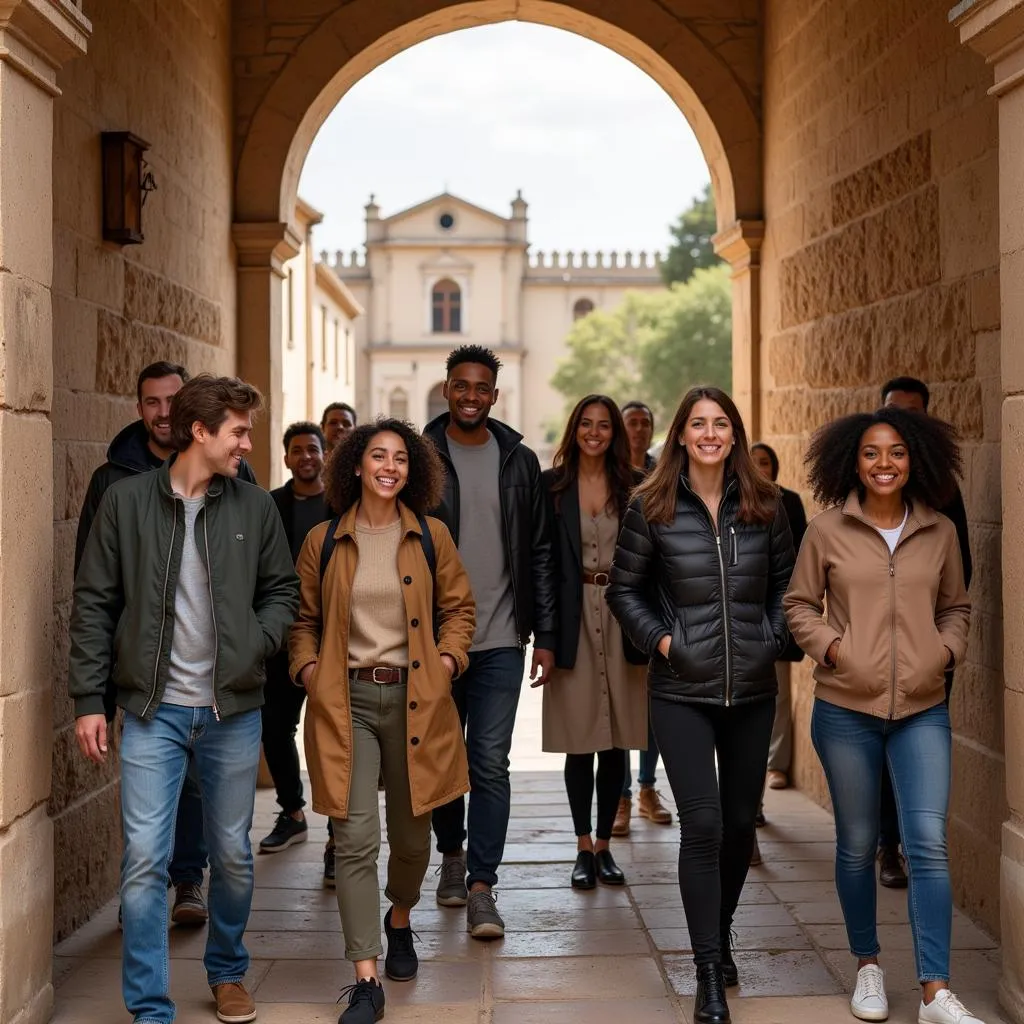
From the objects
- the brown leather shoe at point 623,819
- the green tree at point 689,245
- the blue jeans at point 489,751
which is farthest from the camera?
the green tree at point 689,245

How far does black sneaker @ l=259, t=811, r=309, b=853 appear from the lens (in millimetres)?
6703

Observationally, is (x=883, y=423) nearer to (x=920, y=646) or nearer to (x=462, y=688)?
(x=920, y=646)

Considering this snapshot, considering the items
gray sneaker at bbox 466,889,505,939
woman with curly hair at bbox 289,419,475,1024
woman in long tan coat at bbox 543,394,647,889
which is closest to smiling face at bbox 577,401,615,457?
woman in long tan coat at bbox 543,394,647,889

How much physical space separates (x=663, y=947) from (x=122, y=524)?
2.42 m

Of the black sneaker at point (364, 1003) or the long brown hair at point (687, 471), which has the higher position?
the long brown hair at point (687, 471)

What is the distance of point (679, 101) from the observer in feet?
30.9

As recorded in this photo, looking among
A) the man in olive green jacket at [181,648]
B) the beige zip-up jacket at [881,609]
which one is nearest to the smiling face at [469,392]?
the man in olive green jacket at [181,648]

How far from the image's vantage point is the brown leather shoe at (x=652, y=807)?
7.29 meters

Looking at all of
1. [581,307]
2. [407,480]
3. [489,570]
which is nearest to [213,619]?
[407,480]

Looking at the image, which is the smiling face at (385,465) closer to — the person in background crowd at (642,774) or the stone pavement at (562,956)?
the stone pavement at (562,956)

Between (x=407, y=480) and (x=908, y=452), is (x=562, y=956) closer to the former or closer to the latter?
(x=407, y=480)

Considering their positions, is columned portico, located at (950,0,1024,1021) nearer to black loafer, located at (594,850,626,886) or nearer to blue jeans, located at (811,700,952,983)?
blue jeans, located at (811,700,952,983)

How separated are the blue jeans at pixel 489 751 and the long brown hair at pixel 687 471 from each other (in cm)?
112

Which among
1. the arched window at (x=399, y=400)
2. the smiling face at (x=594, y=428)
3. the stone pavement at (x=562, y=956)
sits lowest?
the stone pavement at (x=562, y=956)
